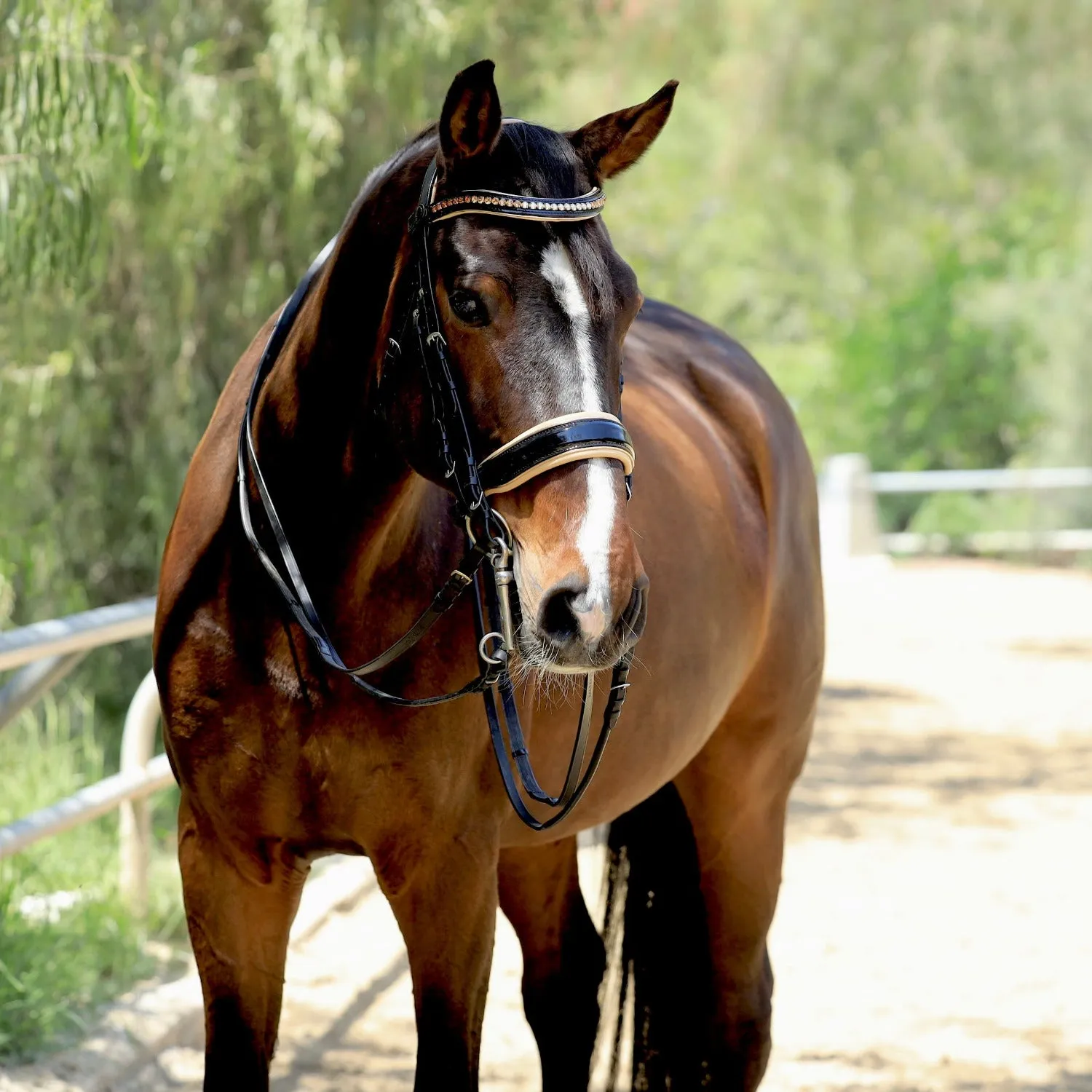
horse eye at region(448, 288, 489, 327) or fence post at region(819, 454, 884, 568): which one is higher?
horse eye at region(448, 288, 489, 327)

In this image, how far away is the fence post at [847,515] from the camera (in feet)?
50.6

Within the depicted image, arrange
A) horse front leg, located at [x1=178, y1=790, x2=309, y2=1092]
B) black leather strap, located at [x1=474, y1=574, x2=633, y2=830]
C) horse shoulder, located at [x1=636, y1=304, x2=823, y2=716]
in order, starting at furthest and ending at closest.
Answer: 1. horse shoulder, located at [x1=636, y1=304, x2=823, y2=716]
2. horse front leg, located at [x1=178, y1=790, x2=309, y2=1092]
3. black leather strap, located at [x1=474, y1=574, x2=633, y2=830]

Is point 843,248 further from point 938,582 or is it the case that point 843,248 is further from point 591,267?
point 591,267

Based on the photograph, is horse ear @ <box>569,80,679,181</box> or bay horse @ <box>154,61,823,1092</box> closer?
bay horse @ <box>154,61,823,1092</box>

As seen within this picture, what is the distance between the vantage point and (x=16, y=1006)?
368 cm

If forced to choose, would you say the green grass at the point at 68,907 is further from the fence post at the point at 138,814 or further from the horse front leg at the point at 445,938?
the horse front leg at the point at 445,938

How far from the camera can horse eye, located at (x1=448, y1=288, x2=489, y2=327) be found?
205cm

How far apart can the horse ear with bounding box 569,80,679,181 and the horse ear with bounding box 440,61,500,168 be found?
181 mm

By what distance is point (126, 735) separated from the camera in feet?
14.9

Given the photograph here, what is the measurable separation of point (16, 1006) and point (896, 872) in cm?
376

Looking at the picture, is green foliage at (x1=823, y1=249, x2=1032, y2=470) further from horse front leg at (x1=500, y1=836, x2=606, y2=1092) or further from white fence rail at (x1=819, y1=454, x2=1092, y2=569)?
horse front leg at (x1=500, y1=836, x2=606, y2=1092)

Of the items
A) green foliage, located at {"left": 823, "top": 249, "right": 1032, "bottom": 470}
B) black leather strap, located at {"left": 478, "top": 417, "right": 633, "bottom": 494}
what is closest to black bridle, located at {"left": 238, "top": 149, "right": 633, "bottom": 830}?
black leather strap, located at {"left": 478, "top": 417, "right": 633, "bottom": 494}

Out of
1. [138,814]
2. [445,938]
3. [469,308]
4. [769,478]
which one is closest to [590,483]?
[469,308]

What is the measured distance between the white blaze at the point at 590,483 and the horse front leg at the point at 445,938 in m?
0.69
